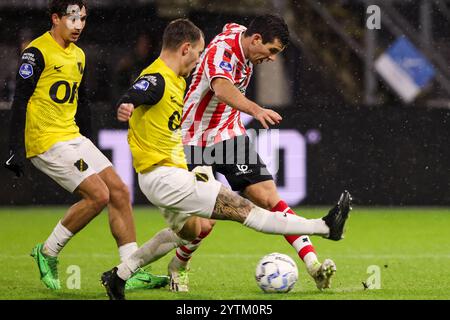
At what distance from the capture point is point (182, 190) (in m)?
6.39

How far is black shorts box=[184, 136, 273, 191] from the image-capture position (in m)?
7.44

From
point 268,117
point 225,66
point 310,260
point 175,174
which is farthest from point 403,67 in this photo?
point 175,174

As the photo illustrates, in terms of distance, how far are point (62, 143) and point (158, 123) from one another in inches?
49.8

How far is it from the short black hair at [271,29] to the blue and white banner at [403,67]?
20.6ft

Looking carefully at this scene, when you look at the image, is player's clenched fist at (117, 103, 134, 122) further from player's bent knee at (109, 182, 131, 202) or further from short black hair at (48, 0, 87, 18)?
short black hair at (48, 0, 87, 18)

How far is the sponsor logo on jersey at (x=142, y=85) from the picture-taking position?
6.32 m

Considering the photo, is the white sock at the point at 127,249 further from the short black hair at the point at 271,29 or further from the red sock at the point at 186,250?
the short black hair at the point at 271,29

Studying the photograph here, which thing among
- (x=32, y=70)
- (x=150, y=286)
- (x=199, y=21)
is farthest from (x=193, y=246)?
(x=199, y=21)

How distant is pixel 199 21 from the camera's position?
43.3 feet

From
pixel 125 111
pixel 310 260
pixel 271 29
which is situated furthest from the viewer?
pixel 271 29

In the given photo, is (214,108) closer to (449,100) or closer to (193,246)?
(193,246)

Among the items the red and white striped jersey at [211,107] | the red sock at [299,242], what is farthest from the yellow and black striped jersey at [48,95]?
the red sock at [299,242]

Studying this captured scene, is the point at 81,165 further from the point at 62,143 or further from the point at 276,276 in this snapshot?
the point at 276,276

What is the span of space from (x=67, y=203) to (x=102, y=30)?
2249 millimetres
